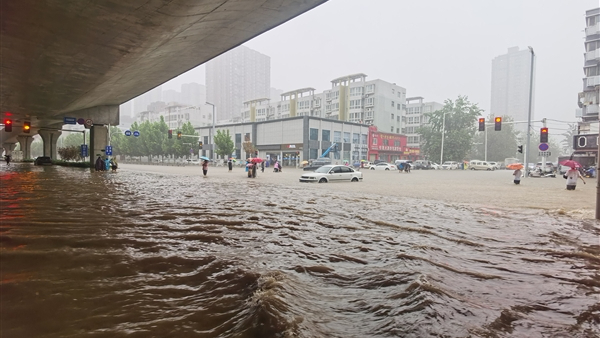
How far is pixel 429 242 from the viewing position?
570 centimetres

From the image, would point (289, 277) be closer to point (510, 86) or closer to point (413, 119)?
point (413, 119)

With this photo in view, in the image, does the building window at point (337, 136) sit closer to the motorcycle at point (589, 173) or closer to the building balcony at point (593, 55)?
Answer: the motorcycle at point (589, 173)

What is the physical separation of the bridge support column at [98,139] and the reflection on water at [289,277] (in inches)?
915

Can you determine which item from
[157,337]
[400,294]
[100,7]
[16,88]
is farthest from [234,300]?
[16,88]

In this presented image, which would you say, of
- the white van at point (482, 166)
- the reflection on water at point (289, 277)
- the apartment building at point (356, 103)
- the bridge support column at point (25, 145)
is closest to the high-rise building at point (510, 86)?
the apartment building at point (356, 103)

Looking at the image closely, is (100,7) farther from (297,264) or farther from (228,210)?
(297,264)

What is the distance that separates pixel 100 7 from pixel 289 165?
166ft

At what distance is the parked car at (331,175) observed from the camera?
21438mm

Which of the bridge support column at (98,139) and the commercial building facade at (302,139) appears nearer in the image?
the bridge support column at (98,139)

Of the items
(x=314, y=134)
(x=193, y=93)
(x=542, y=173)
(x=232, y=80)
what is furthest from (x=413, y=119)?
(x=193, y=93)

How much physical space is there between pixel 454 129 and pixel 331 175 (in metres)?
49.3

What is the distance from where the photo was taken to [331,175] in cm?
2248

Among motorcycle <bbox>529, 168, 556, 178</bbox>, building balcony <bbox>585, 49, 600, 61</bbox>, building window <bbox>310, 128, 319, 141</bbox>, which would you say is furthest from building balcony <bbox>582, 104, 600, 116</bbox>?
building window <bbox>310, 128, 319, 141</bbox>

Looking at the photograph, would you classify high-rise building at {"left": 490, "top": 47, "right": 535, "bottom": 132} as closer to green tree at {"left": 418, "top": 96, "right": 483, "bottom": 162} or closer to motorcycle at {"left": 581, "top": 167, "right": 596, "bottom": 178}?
green tree at {"left": 418, "top": 96, "right": 483, "bottom": 162}
